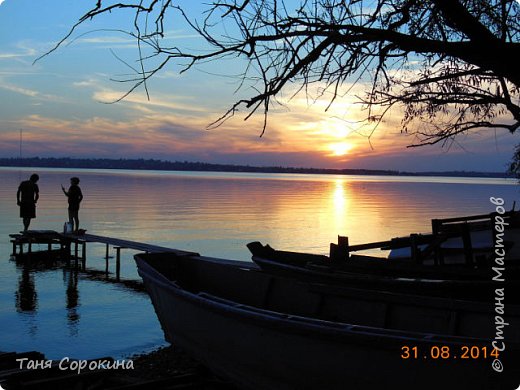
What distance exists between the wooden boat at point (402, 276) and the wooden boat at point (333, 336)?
1.11 ft

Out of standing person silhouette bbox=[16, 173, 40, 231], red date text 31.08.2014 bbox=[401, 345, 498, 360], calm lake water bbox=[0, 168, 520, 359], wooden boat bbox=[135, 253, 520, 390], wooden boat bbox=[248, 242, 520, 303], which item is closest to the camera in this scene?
red date text 31.08.2014 bbox=[401, 345, 498, 360]

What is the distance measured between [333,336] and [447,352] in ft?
4.20

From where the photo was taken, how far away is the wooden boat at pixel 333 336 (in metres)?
5.77

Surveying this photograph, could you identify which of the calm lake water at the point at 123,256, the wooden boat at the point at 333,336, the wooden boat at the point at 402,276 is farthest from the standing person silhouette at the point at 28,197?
the wooden boat at the point at 402,276

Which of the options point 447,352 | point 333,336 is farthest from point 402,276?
point 447,352

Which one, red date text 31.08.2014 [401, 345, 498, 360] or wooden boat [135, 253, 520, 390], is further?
wooden boat [135, 253, 520, 390]

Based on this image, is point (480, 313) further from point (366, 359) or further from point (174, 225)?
point (174, 225)

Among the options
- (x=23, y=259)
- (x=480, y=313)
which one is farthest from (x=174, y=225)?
(x=480, y=313)

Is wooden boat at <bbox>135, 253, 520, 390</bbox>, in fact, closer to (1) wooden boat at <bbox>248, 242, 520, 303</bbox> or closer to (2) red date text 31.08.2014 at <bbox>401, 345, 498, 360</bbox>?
(2) red date text 31.08.2014 at <bbox>401, 345, 498, 360</bbox>

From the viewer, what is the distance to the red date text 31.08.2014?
18.1 ft

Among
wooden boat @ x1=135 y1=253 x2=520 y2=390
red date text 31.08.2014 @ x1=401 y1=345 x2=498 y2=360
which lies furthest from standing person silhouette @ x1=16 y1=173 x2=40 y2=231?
red date text 31.08.2014 @ x1=401 y1=345 x2=498 y2=360

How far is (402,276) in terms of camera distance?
905 centimetres

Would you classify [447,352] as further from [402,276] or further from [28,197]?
[28,197]

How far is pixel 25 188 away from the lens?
23656mm
